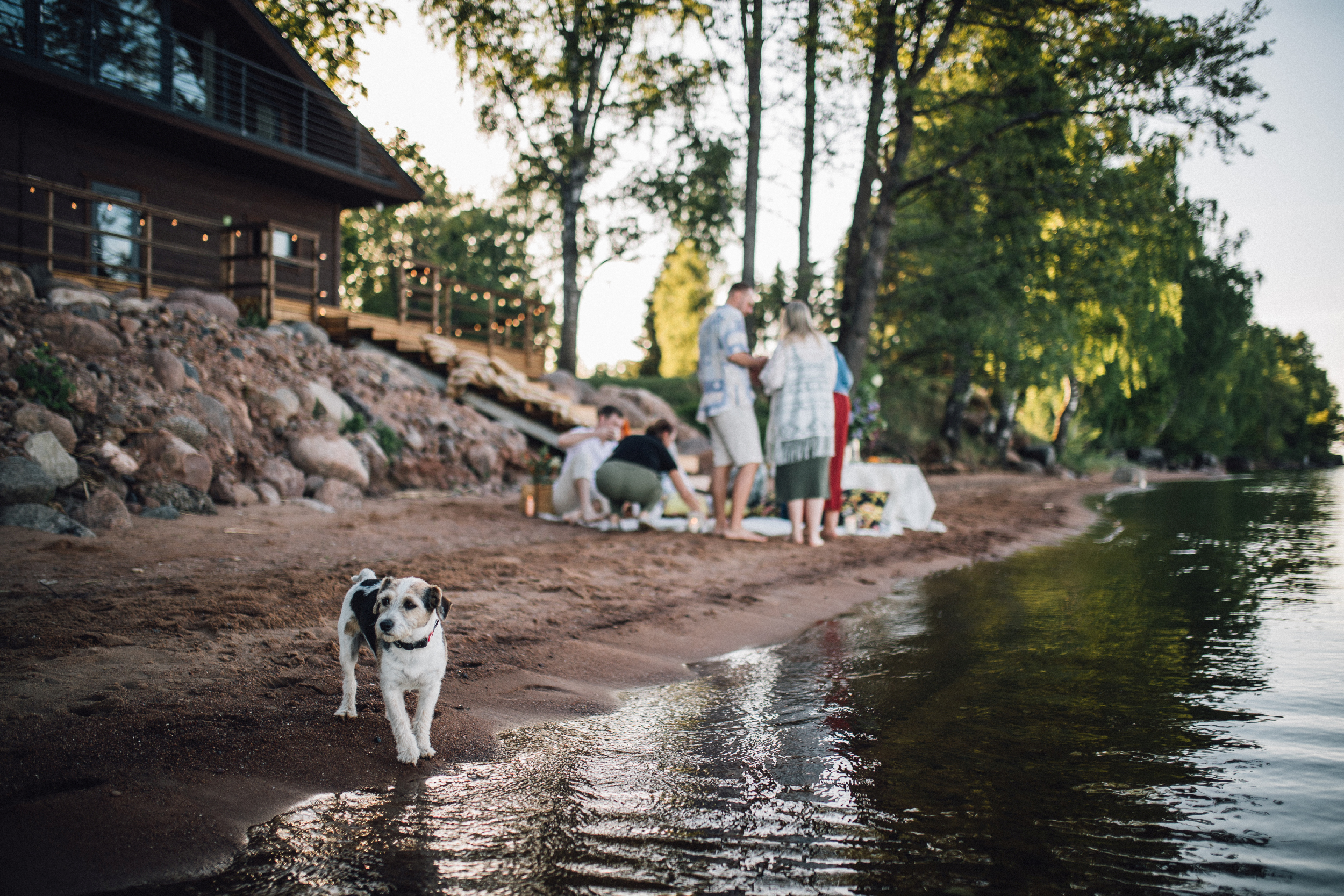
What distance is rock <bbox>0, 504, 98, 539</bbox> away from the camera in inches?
226

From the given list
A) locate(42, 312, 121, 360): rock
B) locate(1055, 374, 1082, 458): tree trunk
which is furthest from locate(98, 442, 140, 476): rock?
locate(1055, 374, 1082, 458): tree trunk

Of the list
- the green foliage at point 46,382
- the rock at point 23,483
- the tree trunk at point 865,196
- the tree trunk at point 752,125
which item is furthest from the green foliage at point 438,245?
the rock at point 23,483

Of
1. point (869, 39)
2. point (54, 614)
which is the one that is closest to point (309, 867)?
point (54, 614)

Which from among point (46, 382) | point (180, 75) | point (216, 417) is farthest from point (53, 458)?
point (180, 75)

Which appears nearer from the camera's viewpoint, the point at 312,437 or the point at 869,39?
the point at 312,437

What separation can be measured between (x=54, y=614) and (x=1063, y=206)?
13.8 metres

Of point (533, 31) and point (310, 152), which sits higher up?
point (533, 31)

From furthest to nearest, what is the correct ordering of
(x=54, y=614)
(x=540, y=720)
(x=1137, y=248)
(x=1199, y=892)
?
(x=1137, y=248), (x=54, y=614), (x=540, y=720), (x=1199, y=892)

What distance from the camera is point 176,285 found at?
1523 cm

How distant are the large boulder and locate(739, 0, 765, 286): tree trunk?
9113 millimetres

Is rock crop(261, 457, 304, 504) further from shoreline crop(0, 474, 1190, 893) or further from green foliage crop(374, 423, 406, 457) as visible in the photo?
green foliage crop(374, 423, 406, 457)

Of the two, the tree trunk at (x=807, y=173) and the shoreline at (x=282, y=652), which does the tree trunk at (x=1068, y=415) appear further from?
the shoreline at (x=282, y=652)

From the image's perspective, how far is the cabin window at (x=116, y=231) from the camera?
14.7 m

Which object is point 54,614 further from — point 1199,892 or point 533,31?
point 533,31
